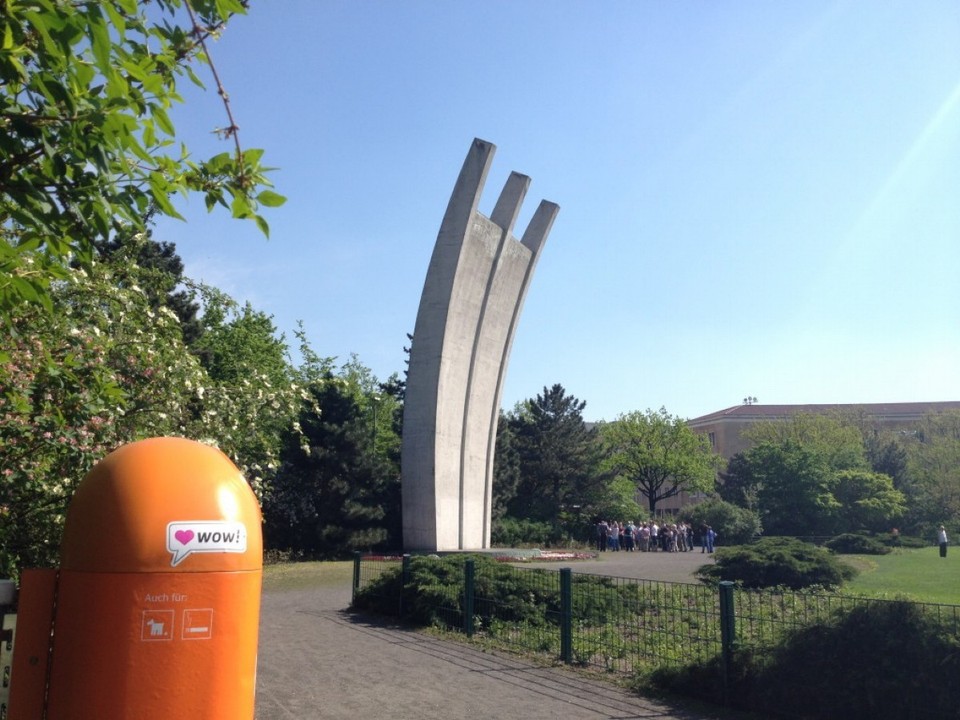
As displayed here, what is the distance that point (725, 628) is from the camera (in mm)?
8562

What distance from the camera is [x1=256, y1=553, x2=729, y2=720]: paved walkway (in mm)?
8062

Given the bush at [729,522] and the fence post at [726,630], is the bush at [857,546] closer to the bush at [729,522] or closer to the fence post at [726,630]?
the bush at [729,522]

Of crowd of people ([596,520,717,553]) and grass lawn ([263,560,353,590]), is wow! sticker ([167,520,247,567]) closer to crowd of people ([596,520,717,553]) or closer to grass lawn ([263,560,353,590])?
grass lawn ([263,560,353,590])

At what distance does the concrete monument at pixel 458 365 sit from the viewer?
90.1ft

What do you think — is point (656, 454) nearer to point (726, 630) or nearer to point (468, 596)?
point (468, 596)

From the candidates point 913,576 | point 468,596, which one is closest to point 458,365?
point 913,576

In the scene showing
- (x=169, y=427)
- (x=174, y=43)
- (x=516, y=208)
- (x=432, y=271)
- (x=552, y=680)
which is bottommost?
(x=552, y=680)

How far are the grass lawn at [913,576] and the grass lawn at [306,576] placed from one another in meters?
13.1

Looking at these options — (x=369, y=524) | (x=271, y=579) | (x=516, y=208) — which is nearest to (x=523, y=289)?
(x=516, y=208)

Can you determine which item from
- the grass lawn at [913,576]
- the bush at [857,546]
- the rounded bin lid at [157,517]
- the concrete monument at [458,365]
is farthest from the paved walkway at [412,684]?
the bush at [857,546]

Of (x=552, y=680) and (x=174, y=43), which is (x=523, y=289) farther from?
(x=174, y=43)

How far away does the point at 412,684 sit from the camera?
9.29 metres

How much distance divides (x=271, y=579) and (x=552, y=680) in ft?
52.6

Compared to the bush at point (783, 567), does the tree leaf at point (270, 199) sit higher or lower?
higher
